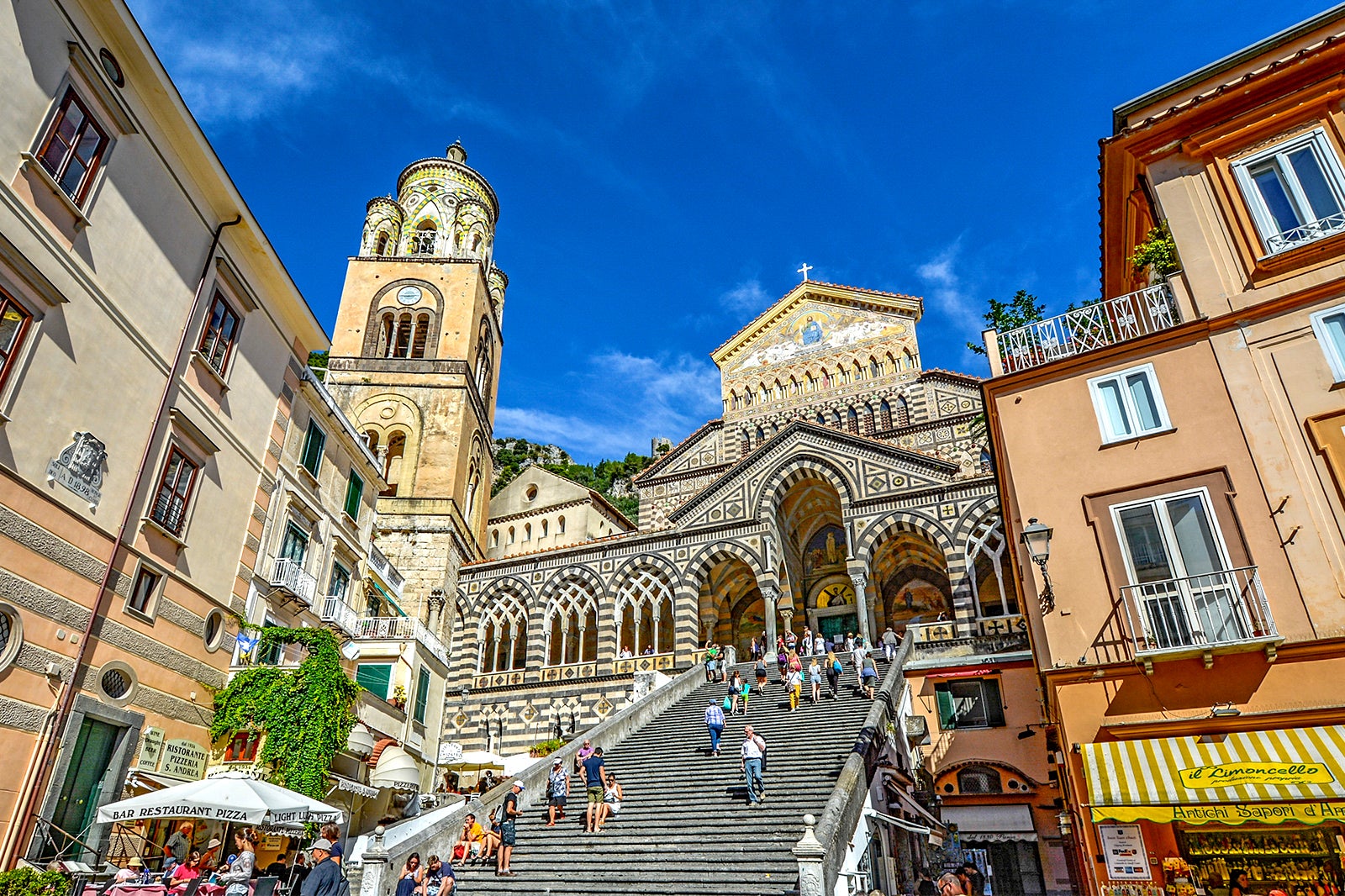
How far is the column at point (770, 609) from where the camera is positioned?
25.3m

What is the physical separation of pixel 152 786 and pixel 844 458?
20.4 metres

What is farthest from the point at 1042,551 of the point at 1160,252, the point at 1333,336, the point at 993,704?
the point at 993,704

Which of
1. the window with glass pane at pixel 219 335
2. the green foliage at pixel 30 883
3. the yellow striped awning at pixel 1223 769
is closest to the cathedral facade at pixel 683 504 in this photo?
the yellow striped awning at pixel 1223 769

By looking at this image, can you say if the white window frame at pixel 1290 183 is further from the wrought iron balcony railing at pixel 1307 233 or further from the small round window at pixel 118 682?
the small round window at pixel 118 682

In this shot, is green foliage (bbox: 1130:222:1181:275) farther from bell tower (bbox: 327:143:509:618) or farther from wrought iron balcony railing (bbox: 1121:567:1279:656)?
bell tower (bbox: 327:143:509:618)

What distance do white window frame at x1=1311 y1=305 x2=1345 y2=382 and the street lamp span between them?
427 centimetres

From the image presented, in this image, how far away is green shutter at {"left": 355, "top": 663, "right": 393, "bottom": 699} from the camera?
2086 cm

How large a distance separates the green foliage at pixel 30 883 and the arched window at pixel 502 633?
19409 mm

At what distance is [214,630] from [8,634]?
483cm

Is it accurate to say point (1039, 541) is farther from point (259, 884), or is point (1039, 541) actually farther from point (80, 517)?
point (80, 517)

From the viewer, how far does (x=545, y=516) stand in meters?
42.8

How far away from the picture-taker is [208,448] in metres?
15.4

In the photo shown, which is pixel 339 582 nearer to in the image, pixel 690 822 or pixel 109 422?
pixel 109 422

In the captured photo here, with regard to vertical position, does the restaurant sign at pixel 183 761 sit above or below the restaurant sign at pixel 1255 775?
above
